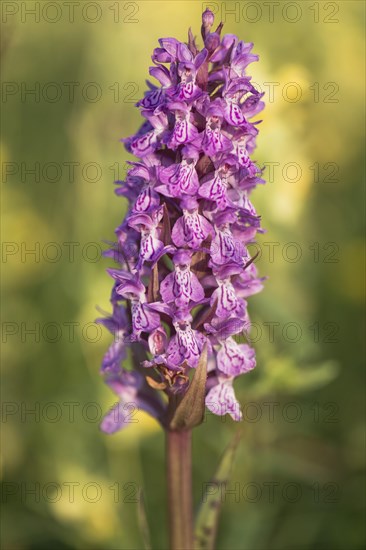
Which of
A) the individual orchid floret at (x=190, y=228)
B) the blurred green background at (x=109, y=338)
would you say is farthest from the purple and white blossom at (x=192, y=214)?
the blurred green background at (x=109, y=338)

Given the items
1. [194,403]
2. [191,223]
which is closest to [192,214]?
[191,223]

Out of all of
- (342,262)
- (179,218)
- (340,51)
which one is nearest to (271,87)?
(342,262)

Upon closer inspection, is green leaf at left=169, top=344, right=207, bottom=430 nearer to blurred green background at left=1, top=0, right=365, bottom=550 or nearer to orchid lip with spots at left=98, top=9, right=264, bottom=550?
orchid lip with spots at left=98, top=9, right=264, bottom=550

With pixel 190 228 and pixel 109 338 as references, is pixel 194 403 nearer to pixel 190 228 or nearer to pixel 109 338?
pixel 190 228

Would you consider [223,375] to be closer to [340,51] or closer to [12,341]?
[12,341]

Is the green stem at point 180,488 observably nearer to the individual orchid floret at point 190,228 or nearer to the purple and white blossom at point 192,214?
the purple and white blossom at point 192,214

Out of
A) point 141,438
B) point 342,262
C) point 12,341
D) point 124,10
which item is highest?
point 124,10
